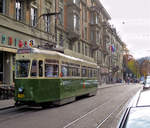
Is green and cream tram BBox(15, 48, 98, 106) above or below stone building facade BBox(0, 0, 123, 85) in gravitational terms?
below

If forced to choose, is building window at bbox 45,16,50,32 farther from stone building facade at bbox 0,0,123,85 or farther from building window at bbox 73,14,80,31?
building window at bbox 73,14,80,31

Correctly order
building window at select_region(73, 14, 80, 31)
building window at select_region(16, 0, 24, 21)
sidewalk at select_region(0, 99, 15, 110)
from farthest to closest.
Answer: building window at select_region(73, 14, 80, 31) → building window at select_region(16, 0, 24, 21) → sidewalk at select_region(0, 99, 15, 110)

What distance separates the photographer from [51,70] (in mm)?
12500

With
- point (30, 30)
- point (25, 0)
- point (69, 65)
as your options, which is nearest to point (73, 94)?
point (69, 65)

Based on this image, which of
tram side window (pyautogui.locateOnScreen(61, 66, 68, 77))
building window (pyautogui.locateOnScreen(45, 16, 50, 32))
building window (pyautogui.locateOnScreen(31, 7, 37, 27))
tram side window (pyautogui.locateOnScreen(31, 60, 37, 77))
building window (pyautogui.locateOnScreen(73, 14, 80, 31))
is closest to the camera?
tram side window (pyautogui.locateOnScreen(31, 60, 37, 77))

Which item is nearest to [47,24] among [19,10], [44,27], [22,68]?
[44,27]

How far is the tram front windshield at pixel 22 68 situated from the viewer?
38.5 ft

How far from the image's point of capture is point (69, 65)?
14.6 meters

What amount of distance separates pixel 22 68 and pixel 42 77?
3.66 ft

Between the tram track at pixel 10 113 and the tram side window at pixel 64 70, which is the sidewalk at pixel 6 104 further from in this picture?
the tram side window at pixel 64 70

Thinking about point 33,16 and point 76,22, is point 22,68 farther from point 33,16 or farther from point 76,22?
point 76,22

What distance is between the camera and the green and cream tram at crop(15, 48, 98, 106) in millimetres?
11484

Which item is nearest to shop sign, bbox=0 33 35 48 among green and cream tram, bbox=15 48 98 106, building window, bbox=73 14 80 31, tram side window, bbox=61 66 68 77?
green and cream tram, bbox=15 48 98 106

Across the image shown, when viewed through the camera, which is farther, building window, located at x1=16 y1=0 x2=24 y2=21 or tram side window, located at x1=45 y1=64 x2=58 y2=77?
building window, located at x1=16 y1=0 x2=24 y2=21
